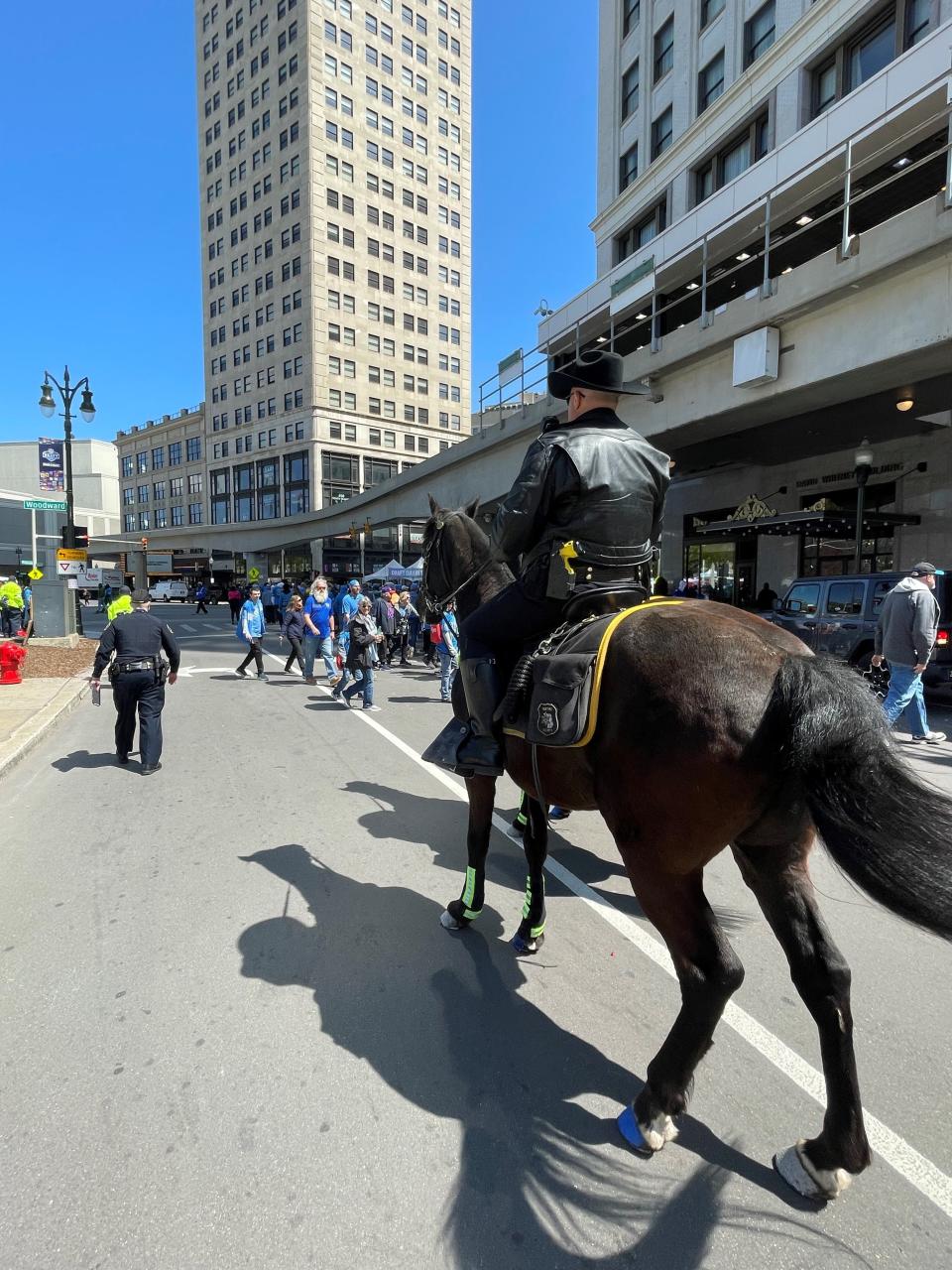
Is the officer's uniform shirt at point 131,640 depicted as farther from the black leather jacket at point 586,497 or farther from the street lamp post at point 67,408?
the street lamp post at point 67,408

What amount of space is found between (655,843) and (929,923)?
0.77m

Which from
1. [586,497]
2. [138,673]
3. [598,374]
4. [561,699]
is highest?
[598,374]

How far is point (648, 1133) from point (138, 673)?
6.31 metres

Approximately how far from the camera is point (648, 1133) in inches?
84.7

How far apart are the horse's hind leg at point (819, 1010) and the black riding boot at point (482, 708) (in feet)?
3.79

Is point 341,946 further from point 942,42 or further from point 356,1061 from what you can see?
point 942,42

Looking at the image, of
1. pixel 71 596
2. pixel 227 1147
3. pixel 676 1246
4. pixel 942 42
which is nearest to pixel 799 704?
pixel 676 1246

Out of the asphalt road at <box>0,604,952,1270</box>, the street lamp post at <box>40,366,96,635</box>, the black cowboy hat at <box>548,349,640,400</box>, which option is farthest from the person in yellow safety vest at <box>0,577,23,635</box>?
the black cowboy hat at <box>548,349,640,400</box>

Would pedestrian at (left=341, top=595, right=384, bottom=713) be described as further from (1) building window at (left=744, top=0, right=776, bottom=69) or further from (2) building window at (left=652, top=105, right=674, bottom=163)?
(2) building window at (left=652, top=105, right=674, bottom=163)

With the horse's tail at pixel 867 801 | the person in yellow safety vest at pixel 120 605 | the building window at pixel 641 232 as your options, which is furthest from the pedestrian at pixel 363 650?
the building window at pixel 641 232

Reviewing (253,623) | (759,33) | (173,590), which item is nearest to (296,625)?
(253,623)

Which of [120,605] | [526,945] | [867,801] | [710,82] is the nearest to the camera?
[867,801]

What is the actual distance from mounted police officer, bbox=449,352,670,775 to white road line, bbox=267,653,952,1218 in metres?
1.40

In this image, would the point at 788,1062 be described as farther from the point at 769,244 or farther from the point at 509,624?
the point at 769,244
